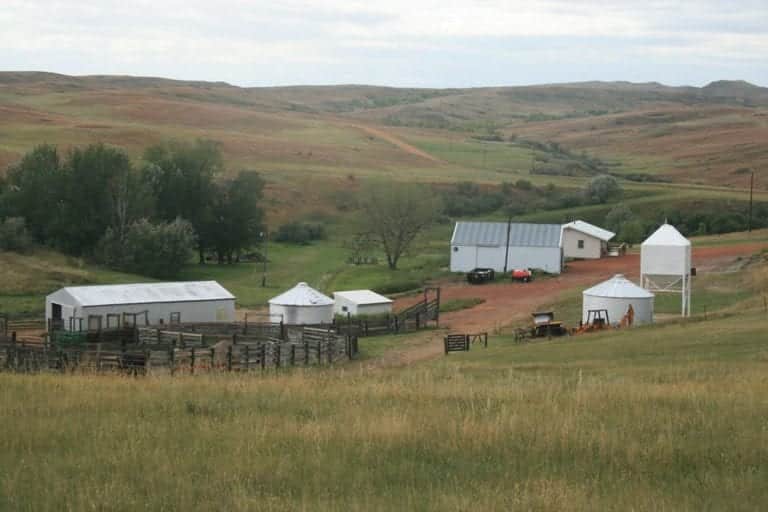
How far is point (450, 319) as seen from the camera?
4900 centimetres

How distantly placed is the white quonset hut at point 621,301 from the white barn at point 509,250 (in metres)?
22.6

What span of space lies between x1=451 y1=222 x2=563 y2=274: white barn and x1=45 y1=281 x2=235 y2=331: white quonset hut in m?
20.1

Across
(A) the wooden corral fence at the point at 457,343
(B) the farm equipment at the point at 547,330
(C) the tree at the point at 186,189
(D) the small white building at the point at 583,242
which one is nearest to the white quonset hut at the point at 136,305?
(A) the wooden corral fence at the point at 457,343

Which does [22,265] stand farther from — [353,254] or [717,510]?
[717,510]

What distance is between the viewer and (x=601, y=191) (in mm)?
96250

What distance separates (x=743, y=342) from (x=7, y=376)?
17.5 m

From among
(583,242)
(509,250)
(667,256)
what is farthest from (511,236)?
(667,256)

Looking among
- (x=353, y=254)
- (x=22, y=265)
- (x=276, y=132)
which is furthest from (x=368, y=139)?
(x=22, y=265)

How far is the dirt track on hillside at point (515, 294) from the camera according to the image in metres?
40.1

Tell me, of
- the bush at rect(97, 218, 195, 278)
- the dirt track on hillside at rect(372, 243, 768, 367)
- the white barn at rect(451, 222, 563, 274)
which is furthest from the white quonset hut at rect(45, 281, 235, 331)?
the white barn at rect(451, 222, 563, 274)

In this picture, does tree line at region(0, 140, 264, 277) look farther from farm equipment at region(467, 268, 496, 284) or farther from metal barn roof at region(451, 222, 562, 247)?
farm equipment at region(467, 268, 496, 284)

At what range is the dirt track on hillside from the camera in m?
40.1

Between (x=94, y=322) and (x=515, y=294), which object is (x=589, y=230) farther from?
(x=94, y=322)

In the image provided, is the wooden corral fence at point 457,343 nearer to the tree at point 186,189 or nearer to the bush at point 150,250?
the bush at point 150,250
